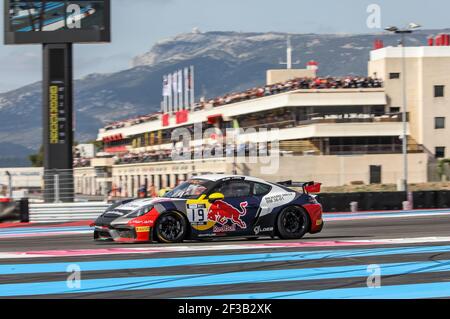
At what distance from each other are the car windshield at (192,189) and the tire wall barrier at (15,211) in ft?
34.5

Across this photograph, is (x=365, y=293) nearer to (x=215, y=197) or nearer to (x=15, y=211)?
(x=215, y=197)

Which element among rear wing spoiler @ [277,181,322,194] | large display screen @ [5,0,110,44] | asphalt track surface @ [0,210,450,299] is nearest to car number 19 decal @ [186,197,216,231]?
asphalt track surface @ [0,210,450,299]

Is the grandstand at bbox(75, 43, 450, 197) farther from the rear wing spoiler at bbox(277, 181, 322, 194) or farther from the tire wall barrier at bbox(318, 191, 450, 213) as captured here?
the rear wing spoiler at bbox(277, 181, 322, 194)

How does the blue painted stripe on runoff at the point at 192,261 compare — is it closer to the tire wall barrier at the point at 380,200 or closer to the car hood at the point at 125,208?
the car hood at the point at 125,208

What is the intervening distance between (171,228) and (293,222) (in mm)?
2153

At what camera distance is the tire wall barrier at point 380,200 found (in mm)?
29703

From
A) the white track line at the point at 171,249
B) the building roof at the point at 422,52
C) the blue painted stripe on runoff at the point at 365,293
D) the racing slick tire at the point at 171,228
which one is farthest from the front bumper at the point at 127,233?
the building roof at the point at 422,52

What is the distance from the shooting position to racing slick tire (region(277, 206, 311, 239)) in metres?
14.5

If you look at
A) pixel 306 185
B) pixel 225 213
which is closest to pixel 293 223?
pixel 306 185

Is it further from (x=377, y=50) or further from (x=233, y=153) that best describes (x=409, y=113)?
(x=233, y=153)

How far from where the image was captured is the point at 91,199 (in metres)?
26.7

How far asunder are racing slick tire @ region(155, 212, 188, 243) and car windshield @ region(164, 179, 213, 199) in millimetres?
431
